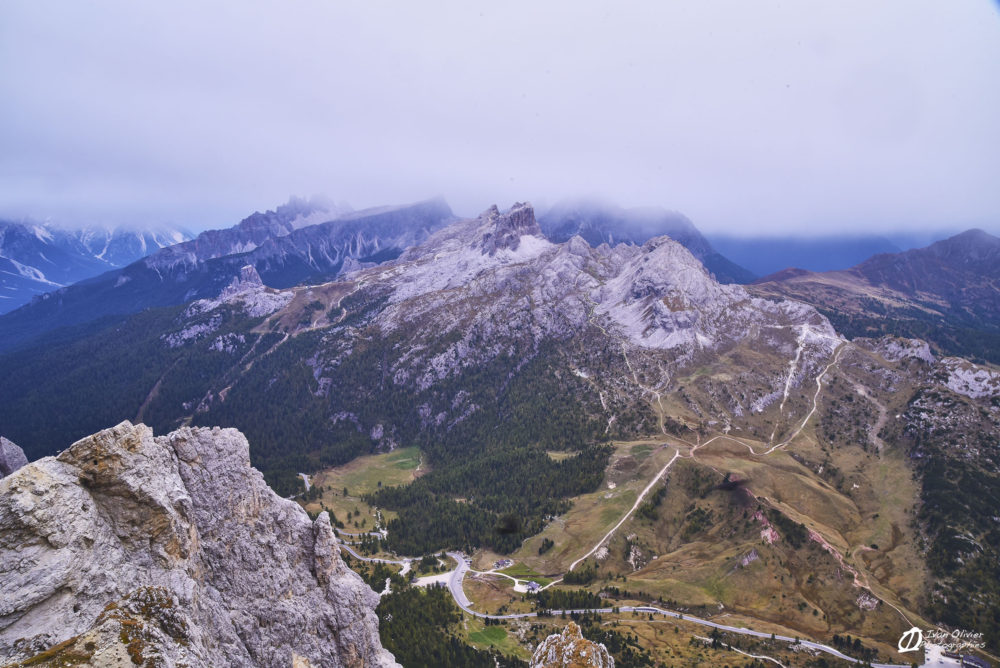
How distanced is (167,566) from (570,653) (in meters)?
28.6

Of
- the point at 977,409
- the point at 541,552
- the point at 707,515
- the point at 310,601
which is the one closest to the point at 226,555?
the point at 310,601

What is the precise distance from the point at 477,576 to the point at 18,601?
14129 cm

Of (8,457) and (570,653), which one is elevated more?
(570,653)

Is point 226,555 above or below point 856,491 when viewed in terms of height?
above

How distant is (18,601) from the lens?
23344 mm

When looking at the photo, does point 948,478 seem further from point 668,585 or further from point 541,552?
point 541,552
